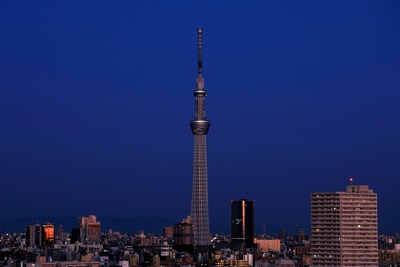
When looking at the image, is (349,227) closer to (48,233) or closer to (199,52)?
(199,52)

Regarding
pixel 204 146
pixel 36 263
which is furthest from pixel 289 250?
pixel 36 263

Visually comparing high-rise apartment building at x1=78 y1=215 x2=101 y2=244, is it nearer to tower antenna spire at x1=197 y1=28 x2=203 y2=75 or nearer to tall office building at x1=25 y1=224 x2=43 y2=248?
tall office building at x1=25 y1=224 x2=43 y2=248

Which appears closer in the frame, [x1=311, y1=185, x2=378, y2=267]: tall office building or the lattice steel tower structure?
[x1=311, y1=185, x2=378, y2=267]: tall office building

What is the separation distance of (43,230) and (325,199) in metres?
48.9

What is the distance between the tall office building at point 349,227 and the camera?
160ft

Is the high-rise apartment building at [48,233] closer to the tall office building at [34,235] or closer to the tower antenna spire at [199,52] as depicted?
the tall office building at [34,235]

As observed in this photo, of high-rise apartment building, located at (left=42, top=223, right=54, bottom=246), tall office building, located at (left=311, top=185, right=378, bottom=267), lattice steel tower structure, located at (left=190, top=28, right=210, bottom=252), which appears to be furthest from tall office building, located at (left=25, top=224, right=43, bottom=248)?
tall office building, located at (left=311, top=185, right=378, bottom=267)

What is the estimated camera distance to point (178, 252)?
8106 centimetres

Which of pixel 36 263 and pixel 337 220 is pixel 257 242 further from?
pixel 337 220

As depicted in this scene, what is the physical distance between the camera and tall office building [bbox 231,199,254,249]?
328ft

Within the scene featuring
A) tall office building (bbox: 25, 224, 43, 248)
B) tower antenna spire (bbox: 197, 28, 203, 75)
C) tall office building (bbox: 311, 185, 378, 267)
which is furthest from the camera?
tall office building (bbox: 25, 224, 43, 248)

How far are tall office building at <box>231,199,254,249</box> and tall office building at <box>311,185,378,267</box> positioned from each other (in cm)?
4950

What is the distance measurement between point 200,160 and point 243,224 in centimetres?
2922

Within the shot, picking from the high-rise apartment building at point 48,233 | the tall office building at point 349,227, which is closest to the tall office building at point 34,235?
the high-rise apartment building at point 48,233
